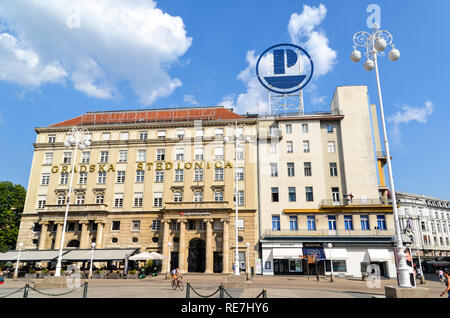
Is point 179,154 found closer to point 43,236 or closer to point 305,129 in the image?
point 305,129

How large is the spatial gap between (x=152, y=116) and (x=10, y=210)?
31169mm

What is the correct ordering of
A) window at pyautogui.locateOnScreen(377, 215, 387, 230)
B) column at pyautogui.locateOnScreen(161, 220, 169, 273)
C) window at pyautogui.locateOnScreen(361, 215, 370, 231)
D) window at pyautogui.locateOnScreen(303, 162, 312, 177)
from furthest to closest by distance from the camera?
window at pyautogui.locateOnScreen(303, 162, 312, 177) → window at pyautogui.locateOnScreen(361, 215, 370, 231) → window at pyautogui.locateOnScreen(377, 215, 387, 230) → column at pyautogui.locateOnScreen(161, 220, 169, 273)

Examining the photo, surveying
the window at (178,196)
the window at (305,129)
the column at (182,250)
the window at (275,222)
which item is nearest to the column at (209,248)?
the column at (182,250)

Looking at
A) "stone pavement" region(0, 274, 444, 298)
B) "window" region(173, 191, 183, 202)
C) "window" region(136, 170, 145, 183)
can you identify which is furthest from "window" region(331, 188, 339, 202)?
"window" region(136, 170, 145, 183)

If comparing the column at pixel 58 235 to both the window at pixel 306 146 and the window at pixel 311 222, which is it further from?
the window at pixel 306 146

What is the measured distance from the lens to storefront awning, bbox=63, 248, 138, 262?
37.6 metres

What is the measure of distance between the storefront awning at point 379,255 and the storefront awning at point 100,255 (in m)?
31.1

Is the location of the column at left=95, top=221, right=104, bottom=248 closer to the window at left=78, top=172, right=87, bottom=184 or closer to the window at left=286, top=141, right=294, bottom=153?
the window at left=78, top=172, right=87, bottom=184

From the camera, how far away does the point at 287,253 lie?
40.2m

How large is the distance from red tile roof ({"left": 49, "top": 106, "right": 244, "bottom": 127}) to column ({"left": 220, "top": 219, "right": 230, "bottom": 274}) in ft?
58.8

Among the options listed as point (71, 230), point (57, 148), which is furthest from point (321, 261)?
point (57, 148)

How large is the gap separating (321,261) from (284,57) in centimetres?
3025

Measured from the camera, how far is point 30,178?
47.8 metres
